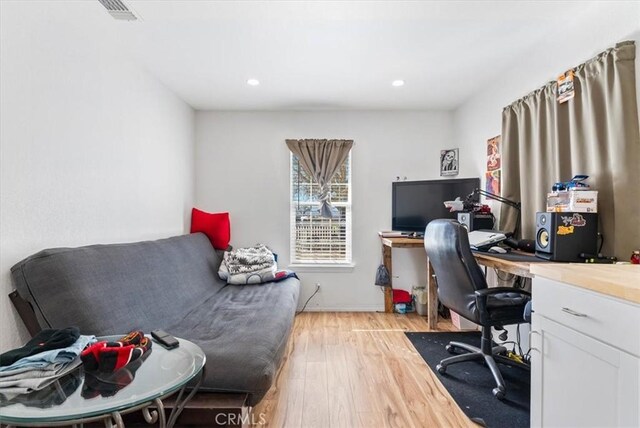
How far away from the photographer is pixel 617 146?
4.98 ft

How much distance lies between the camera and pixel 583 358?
0.94m

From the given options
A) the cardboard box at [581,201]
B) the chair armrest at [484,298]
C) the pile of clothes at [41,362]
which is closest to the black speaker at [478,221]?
the chair armrest at [484,298]

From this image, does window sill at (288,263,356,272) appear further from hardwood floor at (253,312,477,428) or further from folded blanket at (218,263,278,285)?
hardwood floor at (253,312,477,428)

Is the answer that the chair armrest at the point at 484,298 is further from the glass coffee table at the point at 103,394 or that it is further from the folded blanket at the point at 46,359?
the folded blanket at the point at 46,359

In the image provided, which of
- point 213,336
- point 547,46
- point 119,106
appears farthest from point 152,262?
point 547,46

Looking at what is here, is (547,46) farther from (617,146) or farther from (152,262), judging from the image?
(152,262)

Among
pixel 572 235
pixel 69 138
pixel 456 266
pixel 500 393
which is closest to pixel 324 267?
pixel 456 266

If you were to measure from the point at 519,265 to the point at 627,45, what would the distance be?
1228mm

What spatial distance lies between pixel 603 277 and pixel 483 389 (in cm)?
134

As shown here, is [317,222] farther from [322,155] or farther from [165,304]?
[165,304]

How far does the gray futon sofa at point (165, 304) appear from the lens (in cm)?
133

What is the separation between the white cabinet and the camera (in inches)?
32.0

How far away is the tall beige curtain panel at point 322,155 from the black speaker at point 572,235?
2.17 metres

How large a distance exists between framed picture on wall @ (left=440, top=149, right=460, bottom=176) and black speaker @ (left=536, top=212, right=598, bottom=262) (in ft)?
6.08
